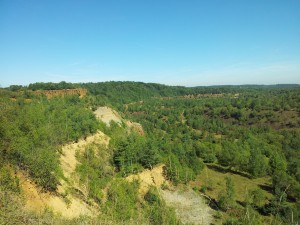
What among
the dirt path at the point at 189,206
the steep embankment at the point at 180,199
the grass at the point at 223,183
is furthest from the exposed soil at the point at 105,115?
the dirt path at the point at 189,206

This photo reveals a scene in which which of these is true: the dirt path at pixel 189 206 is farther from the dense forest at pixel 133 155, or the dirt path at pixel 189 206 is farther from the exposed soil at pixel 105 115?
the exposed soil at pixel 105 115

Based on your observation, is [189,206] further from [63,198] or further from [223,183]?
[63,198]

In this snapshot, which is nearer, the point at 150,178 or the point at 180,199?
the point at 180,199

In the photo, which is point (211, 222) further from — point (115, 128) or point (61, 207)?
point (115, 128)

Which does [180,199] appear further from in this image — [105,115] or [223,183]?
[105,115]

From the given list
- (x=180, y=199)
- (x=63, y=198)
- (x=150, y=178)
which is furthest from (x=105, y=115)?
(x=63, y=198)

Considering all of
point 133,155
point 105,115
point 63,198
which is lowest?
point 133,155

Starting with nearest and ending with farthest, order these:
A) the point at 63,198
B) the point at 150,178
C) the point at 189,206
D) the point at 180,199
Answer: the point at 63,198 → the point at 189,206 → the point at 180,199 → the point at 150,178

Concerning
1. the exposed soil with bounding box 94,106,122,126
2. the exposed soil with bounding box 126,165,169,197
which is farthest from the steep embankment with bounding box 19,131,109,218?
the exposed soil with bounding box 94,106,122,126

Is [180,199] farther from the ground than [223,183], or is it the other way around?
[180,199]

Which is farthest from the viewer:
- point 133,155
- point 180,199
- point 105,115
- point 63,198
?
point 105,115
